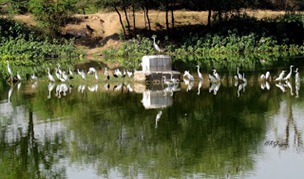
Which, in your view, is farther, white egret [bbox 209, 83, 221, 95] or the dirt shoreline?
the dirt shoreline

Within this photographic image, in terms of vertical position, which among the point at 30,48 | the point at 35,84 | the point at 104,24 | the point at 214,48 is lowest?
the point at 214,48

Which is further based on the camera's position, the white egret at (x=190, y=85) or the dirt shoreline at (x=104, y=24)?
the dirt shoreline at (x=104, y=24)

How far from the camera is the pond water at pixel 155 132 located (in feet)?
50.4

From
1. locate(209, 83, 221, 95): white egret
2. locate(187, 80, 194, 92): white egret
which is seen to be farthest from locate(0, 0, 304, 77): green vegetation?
locate(209, 83, 221, 95): white egret

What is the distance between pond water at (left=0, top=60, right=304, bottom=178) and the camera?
1537cm

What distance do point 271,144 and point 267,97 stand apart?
8.37 m

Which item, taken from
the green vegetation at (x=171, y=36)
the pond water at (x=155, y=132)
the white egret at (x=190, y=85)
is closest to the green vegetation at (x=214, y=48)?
the green vegetation at (x=171, y=36)

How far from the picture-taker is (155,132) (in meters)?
19.2

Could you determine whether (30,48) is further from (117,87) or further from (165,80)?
(165,80)

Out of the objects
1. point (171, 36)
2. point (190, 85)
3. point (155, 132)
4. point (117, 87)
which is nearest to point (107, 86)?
point (117, 87)

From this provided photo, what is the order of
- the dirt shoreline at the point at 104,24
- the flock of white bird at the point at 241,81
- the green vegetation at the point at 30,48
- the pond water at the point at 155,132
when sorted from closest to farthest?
the pond water at the point at 155,132, the flock of white bird at the point at 241,81, the green vegetation at the point at 30,48, the dirt shoreline at the point at 104,24

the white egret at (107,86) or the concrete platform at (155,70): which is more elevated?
the concrete platform at (155,70)

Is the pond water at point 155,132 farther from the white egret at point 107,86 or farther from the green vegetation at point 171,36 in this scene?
the green vegetation at point 171,36

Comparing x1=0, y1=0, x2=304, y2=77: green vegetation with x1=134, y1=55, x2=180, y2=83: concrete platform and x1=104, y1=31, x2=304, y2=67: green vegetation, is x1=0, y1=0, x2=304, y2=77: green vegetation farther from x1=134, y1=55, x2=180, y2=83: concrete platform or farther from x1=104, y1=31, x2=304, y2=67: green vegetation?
x1=134, y1=55, x2=180, y2=83: concrete platform
